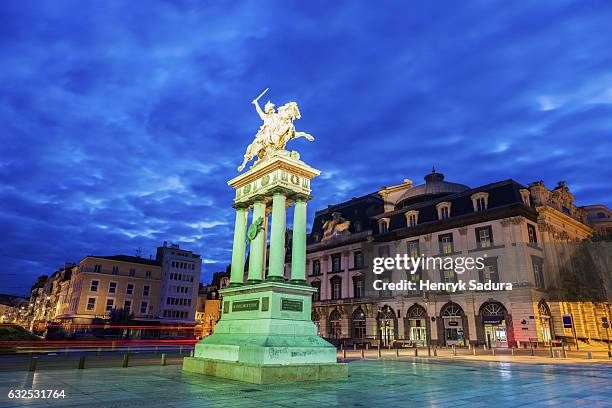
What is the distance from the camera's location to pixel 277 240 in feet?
54.3

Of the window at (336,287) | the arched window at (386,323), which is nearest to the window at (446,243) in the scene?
the arched window at (386,323)

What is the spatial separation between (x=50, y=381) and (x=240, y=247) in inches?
343

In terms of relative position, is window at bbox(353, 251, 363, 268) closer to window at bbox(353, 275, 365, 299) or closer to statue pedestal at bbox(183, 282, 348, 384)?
window at bbox(353, 275, 365, 299)

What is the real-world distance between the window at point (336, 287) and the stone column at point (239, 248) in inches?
1699

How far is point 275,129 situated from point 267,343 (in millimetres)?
9609

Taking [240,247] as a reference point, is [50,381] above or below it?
below

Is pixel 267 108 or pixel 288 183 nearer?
pixel 288 183

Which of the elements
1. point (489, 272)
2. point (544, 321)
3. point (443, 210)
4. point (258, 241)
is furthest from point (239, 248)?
point (544, 321)

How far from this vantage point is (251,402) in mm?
9766

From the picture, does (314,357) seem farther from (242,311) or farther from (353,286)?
(353,286)

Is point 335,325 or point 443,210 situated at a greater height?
point 443,210

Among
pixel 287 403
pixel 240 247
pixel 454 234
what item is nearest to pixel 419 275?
pixel 454 234

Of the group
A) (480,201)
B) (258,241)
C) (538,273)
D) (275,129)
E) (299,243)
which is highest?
(480,201)

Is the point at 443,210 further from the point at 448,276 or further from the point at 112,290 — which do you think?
the point at 112,290
